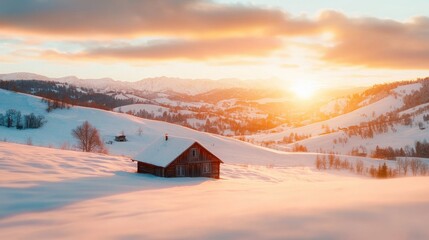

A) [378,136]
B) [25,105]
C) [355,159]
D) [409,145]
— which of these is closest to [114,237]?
[355,159]

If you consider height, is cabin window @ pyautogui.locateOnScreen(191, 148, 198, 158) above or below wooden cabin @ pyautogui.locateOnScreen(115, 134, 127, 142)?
above

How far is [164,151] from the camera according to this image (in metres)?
44.0

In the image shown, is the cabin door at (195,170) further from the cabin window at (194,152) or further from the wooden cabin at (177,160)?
the cabin window at (194,152)

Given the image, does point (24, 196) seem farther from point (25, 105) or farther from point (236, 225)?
point (25, 105)

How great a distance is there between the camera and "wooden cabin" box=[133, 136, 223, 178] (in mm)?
41625

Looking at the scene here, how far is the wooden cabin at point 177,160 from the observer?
41.6m

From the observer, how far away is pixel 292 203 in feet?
36.6

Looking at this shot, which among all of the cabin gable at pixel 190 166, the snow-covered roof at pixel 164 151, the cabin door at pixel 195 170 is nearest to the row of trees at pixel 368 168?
the cabin gable at pixel 190 166

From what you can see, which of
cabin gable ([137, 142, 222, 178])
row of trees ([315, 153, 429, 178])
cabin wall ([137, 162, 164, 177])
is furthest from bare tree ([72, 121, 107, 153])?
row of trees ([315, 153, 429, 178])

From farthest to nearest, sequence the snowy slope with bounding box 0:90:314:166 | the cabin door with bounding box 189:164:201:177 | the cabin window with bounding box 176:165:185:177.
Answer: the snowy slope with bounding box 0:90:314:166
the cabin door with bounding box 189:164:201:177
the cabin window with bounding box 176:165:185:177

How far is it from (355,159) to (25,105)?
13181 cm

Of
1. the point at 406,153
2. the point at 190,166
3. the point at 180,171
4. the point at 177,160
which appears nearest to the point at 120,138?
the point at 190,166

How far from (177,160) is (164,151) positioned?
2816mm

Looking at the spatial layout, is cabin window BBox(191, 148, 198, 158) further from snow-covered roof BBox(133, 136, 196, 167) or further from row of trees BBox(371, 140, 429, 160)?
row of trees BBox(371, 140, 429, 160)
